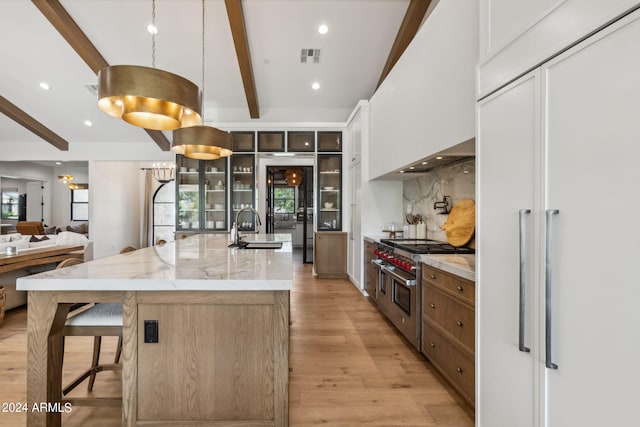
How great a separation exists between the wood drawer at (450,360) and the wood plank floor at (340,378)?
13 cm

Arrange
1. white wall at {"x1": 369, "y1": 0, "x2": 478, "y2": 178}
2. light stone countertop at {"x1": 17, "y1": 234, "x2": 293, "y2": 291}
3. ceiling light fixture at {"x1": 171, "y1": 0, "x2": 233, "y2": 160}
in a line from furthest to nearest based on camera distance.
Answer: ceiling light fixture at {"x1": 171, "y1": 0, "x2": 233, "y2": 160}, white wall at {"x1": 369, "y1": 0, "x2": 478, "y2": 178}, light stone countertop at {"x1": 17, "y1": 234, "x2": 293, "y2": 291}

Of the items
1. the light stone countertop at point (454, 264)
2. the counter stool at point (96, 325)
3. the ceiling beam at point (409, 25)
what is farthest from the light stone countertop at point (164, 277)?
the ceiling beam at point (409, 25)

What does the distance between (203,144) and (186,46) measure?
246 cm

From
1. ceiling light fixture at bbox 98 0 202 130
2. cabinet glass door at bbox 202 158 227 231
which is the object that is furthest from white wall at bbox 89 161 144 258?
ceiling light fixture at bbox 98 0 202 130

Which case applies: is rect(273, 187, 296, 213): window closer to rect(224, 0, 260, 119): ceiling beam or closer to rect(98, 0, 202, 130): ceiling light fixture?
rect(224, 0, 260, 119): ceiling beam

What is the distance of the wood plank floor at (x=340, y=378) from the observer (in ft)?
6.11

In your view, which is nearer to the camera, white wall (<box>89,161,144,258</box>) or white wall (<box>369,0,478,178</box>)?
white wall (<box>369,0,478,178</box>)

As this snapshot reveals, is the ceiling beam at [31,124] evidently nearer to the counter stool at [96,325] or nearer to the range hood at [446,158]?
the counter stool at [96,325]

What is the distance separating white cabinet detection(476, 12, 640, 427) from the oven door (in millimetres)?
1187

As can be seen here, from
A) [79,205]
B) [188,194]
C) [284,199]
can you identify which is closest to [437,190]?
[188,194]

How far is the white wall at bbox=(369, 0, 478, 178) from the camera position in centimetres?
194

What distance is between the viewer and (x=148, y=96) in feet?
5.97

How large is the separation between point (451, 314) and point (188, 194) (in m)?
5.28

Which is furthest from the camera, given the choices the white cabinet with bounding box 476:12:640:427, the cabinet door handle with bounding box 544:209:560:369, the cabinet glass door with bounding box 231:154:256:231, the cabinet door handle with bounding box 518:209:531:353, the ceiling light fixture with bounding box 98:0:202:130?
the cabinet glass door with bounding box 231:154:256:231
